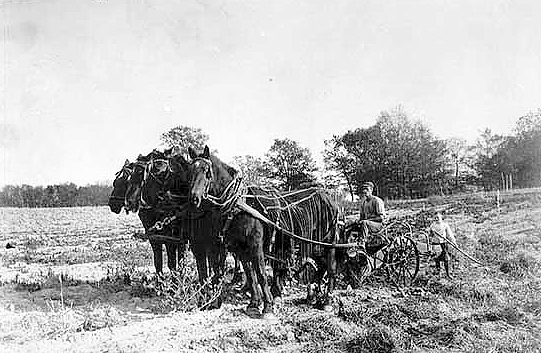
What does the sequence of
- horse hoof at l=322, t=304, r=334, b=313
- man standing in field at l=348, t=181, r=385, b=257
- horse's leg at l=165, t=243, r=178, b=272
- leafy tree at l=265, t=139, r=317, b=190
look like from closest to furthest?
horse hoof at l=322, t=304, r=334, b=313 → horse's leg at l=165, t=243, r=178, b=272 → man standing in field at l=348, t=181, r=385, b=257 → leafy tree at l=265, t=139, r=317, b=190

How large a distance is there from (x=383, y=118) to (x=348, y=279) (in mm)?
20014

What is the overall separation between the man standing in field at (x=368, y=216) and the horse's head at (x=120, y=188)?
158 inches

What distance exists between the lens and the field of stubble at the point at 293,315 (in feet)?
16.7

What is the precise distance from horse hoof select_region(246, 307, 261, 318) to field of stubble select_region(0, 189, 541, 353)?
0.11 metres

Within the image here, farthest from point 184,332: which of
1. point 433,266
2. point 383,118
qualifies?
point 383,118

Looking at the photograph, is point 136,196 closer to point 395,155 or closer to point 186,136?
point 186,136

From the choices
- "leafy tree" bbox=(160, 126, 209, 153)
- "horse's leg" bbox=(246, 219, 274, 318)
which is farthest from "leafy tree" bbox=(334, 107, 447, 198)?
"horse's leg" bbox=(246, 219, 274, 318)

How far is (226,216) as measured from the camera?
243 inches

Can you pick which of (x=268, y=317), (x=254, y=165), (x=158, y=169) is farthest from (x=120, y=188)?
(x=254, y=165)

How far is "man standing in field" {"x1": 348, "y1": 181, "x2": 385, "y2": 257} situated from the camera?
8258mm

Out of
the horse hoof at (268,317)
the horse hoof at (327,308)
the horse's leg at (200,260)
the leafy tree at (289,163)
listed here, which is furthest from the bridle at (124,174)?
the leafy tree at (289,163)

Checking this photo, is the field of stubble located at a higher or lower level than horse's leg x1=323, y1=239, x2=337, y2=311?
lower

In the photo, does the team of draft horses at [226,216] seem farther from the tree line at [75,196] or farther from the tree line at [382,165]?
the tree line at [75,196]

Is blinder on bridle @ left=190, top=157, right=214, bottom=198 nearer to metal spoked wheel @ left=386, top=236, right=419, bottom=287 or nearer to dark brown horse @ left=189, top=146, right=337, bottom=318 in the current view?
dark brown horse @ left=189, top=146, right=337, bottom=318
